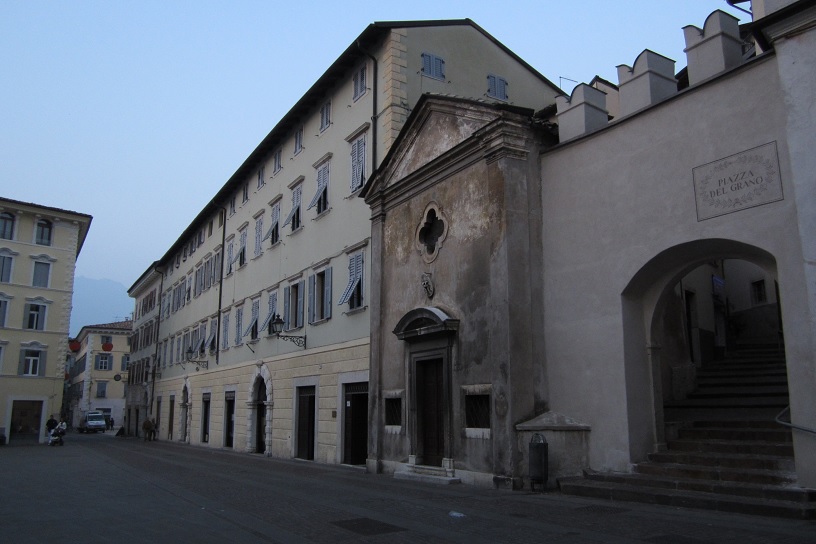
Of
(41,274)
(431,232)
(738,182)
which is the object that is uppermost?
(41,274)

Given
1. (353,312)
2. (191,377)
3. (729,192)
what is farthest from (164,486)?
(191,377)

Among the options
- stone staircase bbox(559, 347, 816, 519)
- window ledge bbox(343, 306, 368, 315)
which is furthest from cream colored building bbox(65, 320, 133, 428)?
stone staircase bbox(559, 347, 816, 519)

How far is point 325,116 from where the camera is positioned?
2366cm

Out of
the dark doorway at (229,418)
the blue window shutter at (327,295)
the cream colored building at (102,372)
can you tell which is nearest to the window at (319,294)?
the blue window shutter at (327,295)

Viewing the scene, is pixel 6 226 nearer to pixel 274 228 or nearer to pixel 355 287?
pixel 274 228

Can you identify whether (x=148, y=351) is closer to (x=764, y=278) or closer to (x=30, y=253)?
(x=30, y=253)

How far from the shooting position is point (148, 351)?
53.6m

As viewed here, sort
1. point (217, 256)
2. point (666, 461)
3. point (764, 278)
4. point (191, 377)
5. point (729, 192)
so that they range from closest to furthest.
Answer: point (729, 192) → point (666, 461) → point (764, 278) → point (217, 256) → point (191, 377)

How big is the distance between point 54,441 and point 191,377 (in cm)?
784

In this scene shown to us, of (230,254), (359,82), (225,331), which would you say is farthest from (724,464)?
(230,254)

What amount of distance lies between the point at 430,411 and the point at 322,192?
10.2 m

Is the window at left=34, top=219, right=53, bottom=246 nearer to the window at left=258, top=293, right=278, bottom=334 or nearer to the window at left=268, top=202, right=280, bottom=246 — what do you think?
the window at left=268, top=202, right=280, bottom=246

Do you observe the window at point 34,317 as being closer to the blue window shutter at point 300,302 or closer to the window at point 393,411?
the blue window shutter at point 300,302

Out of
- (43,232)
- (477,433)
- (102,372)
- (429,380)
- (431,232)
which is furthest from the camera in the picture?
(102,372)
